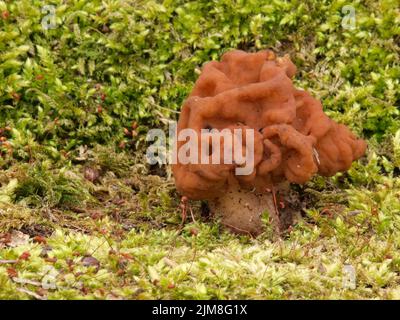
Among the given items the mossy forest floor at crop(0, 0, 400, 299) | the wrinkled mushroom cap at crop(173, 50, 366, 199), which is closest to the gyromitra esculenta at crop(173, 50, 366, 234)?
the wrinkled mushroom cap at crop(173, 50, 366, 199)

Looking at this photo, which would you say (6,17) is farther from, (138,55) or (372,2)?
(372,2)

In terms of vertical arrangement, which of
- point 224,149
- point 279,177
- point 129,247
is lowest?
point 129,247

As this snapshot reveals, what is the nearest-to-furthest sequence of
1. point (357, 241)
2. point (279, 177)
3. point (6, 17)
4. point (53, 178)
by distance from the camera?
point (357, 241) < point (279, 177) < point (53, 178) < point (6, 17)

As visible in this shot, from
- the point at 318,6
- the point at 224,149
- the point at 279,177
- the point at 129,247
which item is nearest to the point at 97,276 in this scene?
the point at 129,247

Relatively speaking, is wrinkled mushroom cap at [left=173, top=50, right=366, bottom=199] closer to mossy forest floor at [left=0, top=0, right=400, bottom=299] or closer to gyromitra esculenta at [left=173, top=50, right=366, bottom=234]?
gyromitra esculenta at [left=173, top=50, right=366, bottom=234]

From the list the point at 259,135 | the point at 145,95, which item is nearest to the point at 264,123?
the point at 259,135

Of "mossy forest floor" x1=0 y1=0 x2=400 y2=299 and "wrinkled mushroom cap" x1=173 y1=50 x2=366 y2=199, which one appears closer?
"wrinkled mushroom cap" x1=173 y1=50 x2=366 y2=199

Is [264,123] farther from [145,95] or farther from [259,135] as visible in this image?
[145,95]
